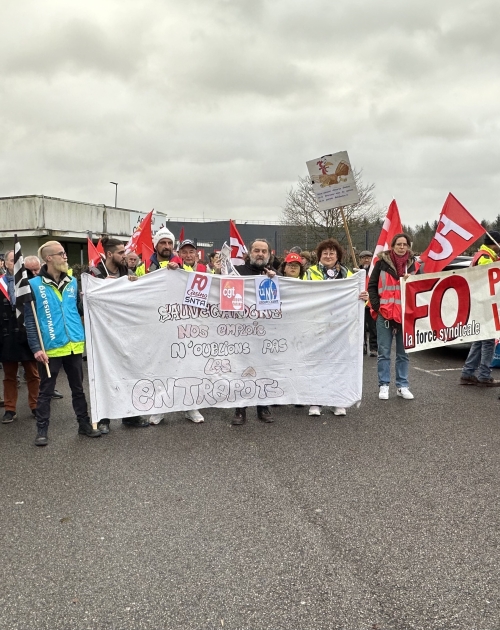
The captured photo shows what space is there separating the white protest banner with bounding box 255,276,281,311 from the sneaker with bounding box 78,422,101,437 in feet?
7.04

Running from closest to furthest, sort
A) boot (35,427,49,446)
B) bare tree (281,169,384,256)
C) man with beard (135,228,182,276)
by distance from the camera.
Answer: boot (35,427,49,446) < man with beard (135,228,182,276) < bare tree (281,169,384,256)

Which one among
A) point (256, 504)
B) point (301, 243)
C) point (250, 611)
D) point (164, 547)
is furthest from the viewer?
point (301, 243)

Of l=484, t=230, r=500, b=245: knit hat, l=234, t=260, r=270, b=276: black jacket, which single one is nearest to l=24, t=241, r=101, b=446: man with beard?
l=234, t=260, r=270, b=276: black jacket

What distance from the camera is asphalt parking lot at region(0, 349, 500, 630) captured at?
2.56 metres

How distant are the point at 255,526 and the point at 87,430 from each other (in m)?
2.55

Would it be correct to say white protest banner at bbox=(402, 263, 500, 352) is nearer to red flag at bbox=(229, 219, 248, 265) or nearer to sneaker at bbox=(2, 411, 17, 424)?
red flag at bbox=(229, 219, 248, 265)

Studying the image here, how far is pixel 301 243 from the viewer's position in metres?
25.5

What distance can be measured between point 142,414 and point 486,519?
11.1 ft

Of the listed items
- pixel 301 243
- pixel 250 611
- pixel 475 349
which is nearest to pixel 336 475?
pixel 250 611

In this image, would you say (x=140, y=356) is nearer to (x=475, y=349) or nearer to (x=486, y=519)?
(x=486, y=519)

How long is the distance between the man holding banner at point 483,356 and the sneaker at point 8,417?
228 inches

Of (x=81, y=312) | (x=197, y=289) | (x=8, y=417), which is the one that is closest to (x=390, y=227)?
(x=197, y=289)

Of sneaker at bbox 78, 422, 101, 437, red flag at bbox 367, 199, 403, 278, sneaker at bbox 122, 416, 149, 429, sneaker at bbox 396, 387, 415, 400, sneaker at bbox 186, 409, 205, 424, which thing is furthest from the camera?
red flag at bbox 367, 199, 403, 278

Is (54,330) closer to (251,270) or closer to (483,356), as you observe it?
(251,270)
